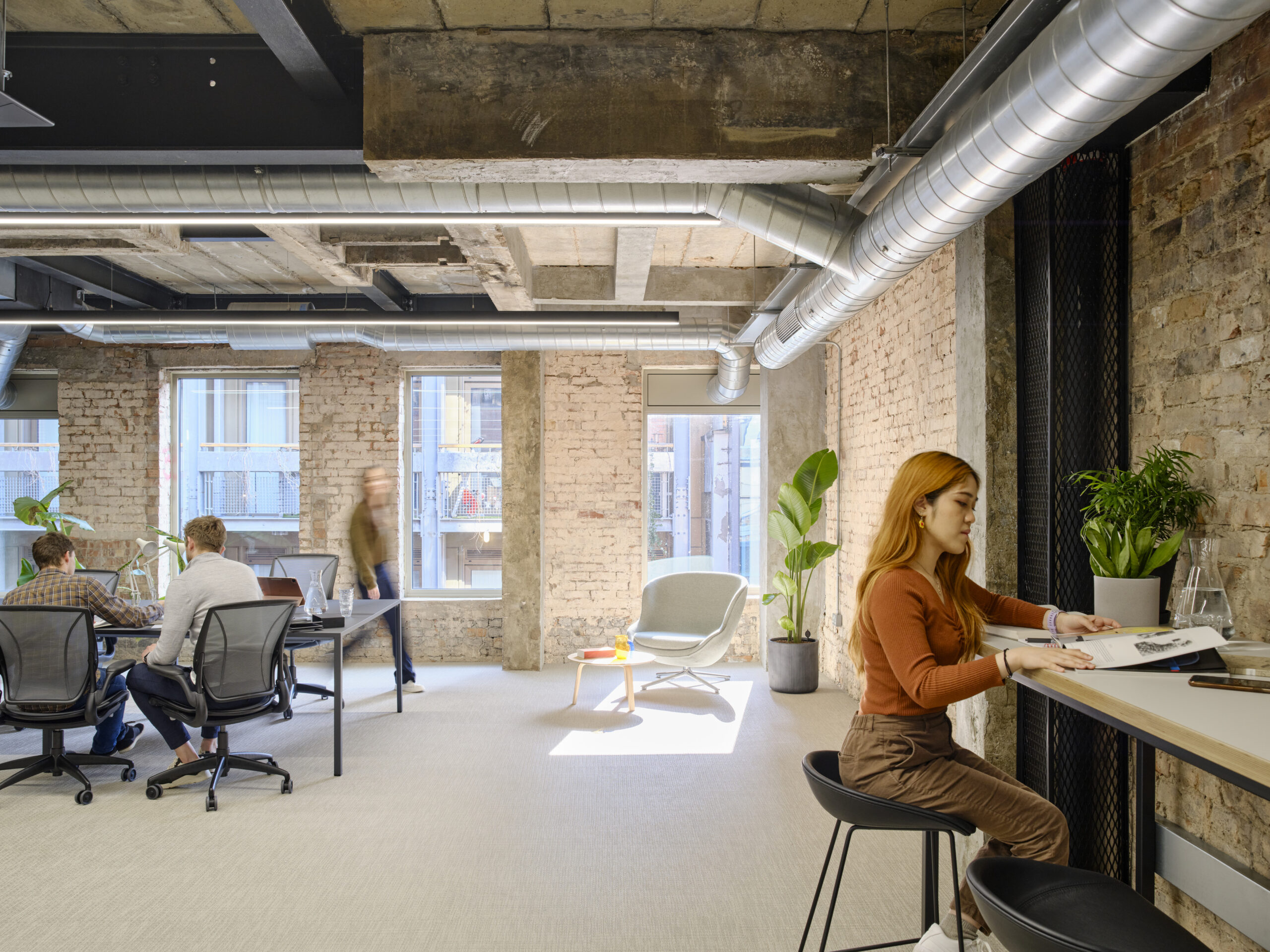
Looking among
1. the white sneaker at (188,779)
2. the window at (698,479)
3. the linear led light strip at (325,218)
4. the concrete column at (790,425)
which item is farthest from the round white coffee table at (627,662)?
the linear led light strip at (325,218)

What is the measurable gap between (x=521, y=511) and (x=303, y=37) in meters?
5.10

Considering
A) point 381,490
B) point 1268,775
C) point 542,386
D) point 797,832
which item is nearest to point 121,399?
point 381,490

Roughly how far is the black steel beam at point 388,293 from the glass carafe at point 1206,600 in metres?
5.17

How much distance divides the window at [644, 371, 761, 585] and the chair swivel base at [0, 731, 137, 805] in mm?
4738

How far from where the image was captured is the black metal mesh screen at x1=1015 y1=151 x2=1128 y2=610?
3.02 m

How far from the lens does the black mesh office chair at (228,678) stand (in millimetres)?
4203

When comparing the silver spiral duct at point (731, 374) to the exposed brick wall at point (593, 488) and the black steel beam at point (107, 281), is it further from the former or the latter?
the black steel beam at point (107, 281)

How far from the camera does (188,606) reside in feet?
14.2

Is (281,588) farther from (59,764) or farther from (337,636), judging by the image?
(59,764)

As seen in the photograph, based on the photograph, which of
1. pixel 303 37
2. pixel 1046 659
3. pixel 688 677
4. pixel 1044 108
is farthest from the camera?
pixel 688 677

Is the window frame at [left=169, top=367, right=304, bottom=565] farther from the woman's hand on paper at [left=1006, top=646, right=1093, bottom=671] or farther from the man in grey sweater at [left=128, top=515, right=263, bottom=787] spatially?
the woman's hand on paper at [left=1006, top=646, right=1093, bottom=671]

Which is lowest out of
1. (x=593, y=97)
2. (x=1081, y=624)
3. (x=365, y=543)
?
(x=365, y=543)

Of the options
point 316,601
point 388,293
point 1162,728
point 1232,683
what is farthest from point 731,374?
point 1162,728

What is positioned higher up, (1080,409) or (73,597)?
(1080,409)
